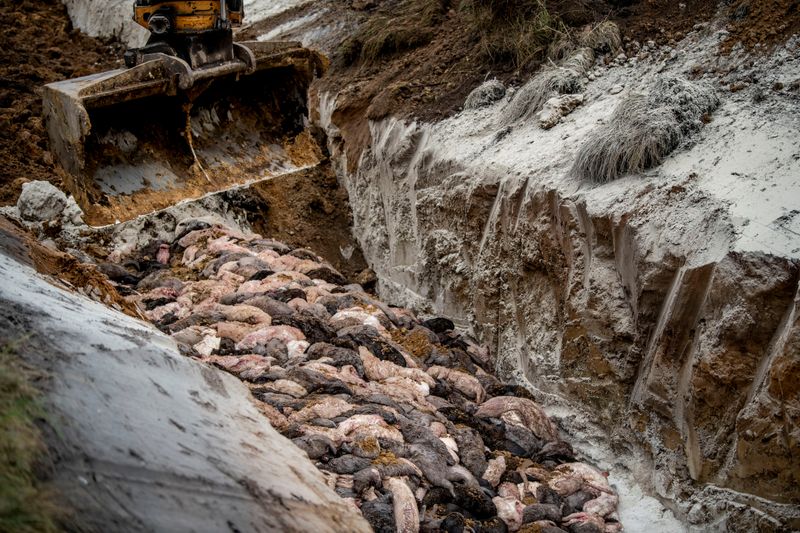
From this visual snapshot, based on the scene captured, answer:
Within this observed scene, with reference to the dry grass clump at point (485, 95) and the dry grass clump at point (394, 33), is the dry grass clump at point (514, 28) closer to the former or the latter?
the dry grass clump at point (485, 95)

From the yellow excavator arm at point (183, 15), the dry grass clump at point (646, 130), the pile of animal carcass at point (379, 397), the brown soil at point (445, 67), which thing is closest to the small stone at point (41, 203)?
the pile of animal carcass at point (379, 397)

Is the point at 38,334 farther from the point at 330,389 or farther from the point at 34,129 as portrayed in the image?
the point at 34,129

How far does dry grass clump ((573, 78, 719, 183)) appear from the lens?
5031mm

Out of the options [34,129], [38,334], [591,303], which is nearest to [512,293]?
[591,303]

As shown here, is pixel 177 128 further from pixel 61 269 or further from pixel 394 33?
pixel 394 33

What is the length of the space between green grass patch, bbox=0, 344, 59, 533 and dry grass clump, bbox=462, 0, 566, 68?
20.4 feet

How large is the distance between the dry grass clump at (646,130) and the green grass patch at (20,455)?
12.7ft

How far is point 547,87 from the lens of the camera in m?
6.75

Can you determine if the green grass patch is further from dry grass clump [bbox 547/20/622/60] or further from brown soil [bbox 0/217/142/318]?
dry grass clump [bbox 547/20/622/60]

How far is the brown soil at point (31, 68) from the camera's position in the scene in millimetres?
8250

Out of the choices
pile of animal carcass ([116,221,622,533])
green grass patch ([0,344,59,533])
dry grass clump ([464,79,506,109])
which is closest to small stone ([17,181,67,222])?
pile of animal carcass ([116,221,622,533])

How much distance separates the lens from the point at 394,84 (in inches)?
339

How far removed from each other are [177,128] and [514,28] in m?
3.60

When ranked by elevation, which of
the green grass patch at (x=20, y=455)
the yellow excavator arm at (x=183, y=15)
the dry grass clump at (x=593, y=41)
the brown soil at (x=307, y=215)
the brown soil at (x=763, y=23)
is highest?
the yellow excavator arm at (x=183, y=15)
